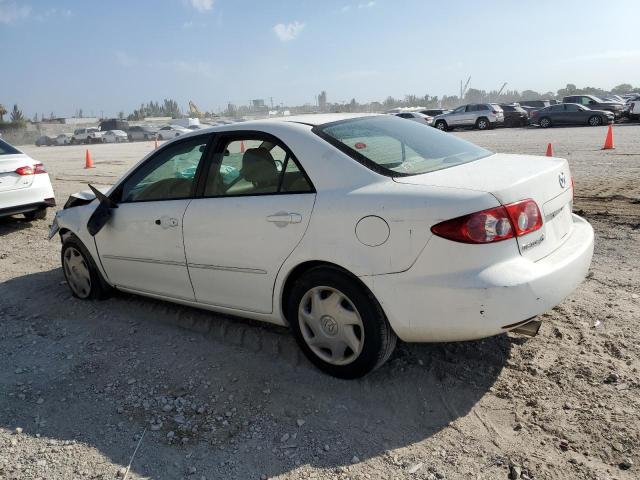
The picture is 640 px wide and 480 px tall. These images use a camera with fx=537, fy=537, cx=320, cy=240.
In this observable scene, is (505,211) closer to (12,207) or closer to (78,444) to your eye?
(78,444)

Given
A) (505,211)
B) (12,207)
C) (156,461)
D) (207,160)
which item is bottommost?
(156,461)

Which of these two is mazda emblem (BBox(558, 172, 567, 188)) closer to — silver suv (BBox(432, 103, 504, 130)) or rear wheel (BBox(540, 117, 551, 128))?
silver suv (BBox(432, 103, 504, 130))

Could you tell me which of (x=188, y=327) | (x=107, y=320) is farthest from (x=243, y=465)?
(x=107, y=320)

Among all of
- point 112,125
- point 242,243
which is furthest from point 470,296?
point 112,125

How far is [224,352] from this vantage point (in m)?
3.84

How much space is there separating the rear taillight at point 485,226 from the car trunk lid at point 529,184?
2.4 inches

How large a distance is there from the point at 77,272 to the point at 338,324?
9.94 ft

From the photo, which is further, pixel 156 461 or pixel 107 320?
pixel 107 320

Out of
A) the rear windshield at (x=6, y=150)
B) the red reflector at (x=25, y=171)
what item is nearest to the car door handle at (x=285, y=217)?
the red reflector at (x=25, y=171)

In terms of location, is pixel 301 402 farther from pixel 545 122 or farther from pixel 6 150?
pixel 545 122

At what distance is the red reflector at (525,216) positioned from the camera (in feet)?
9.20

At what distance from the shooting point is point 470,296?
2.72 m

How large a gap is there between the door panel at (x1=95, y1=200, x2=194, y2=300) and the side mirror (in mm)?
46

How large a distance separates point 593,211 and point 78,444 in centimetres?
656
